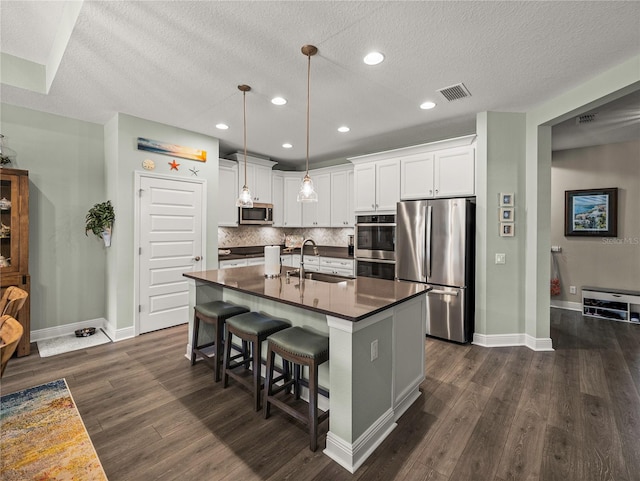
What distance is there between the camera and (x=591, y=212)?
16.7 feet

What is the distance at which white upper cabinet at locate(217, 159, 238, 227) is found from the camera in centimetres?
521

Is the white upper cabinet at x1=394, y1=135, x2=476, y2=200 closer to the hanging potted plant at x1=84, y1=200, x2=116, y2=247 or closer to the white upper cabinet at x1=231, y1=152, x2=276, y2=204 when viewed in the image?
the white upper cabinet at x1=231, y1=152, x2=276, y2=204

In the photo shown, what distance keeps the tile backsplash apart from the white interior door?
120 centimetres

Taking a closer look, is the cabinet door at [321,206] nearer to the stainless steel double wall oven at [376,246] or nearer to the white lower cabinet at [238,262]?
the stainless steel double wall oven at [376,246]

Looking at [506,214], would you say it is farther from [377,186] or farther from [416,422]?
[416,422]

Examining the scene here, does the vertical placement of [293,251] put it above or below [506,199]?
below

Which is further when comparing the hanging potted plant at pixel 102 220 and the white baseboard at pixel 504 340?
the hanging potted plant at pixel 102 220

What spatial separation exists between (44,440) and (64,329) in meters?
2.41

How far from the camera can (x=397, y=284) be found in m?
2.71

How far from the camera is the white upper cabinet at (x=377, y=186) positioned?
4590 mm

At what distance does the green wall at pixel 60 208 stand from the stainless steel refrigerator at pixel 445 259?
168 inches

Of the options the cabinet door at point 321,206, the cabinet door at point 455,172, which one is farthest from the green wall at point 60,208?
the cabinet door at point 455,172

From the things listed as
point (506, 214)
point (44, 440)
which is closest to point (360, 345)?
point (44, 440)

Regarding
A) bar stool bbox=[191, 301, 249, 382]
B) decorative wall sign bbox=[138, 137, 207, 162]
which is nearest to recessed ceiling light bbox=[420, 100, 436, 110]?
bar stool bbox=[191, 301, 249, 382]
